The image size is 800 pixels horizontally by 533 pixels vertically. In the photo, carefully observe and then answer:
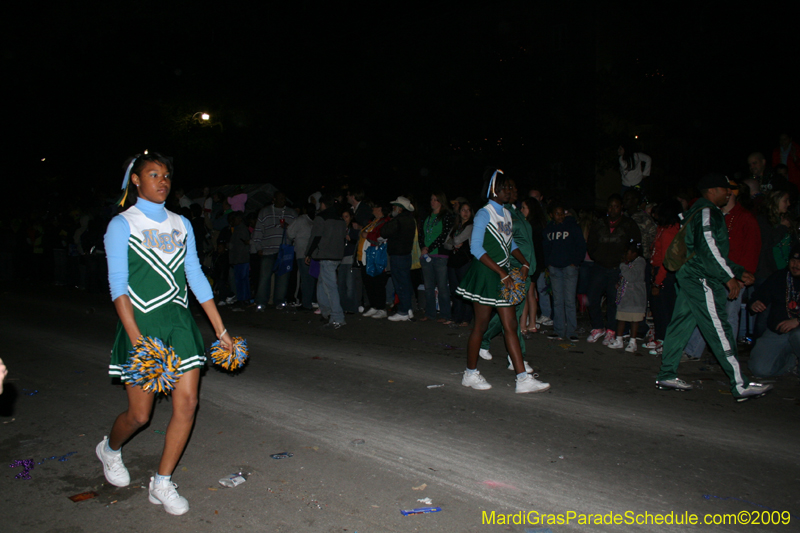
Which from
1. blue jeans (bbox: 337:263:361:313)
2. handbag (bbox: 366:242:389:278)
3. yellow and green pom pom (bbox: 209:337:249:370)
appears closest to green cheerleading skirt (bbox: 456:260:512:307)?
yellow and green pom pom (bbox: 209:337:249:370)

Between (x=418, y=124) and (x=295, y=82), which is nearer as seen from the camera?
(x=418, y=124)

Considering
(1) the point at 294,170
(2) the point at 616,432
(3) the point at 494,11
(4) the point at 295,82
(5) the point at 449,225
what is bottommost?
(2) the point at 616,432

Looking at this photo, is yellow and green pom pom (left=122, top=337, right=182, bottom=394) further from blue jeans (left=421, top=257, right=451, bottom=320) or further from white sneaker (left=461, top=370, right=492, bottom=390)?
blue jeans (left=421, top=257, right=451, bottom=320)

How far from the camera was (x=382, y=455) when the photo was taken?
4.52 m

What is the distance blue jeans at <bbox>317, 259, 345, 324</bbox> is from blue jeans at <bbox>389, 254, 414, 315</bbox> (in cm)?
99

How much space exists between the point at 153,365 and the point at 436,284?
7.38 metres

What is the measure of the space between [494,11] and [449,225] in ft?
89.3

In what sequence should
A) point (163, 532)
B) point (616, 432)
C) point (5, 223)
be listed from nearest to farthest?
point (163, 532), point (616, 432), point (5, 223)

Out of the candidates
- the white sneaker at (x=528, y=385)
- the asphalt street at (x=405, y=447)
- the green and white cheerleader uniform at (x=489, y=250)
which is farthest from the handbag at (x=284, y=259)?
the white sneaker at (x=528, y=385)

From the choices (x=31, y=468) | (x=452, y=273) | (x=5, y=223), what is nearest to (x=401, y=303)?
(x=452, y=273)

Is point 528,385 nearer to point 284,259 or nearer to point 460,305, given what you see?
point 460,305

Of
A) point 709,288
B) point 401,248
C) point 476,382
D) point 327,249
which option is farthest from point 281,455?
point 401,248

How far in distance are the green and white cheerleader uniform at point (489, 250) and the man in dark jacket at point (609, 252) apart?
2654mm

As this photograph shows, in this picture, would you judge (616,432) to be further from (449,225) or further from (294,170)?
(294,170)
